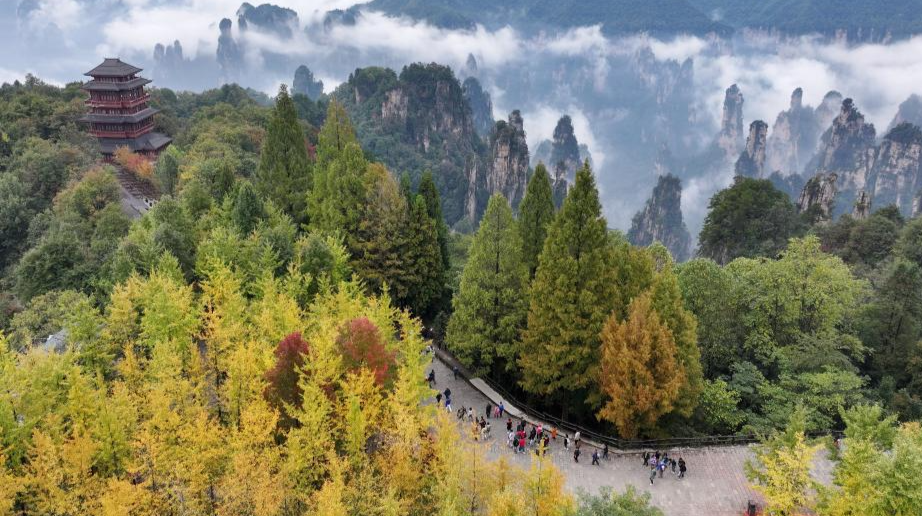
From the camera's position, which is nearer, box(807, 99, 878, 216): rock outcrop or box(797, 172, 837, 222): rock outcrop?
box(797, 172, 837, 222): rock outcrop

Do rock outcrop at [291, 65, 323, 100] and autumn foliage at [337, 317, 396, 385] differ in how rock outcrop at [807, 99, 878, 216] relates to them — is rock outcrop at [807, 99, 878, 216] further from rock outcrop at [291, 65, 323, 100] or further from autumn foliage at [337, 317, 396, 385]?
autumn foliage at [337, 317, 396, 385]

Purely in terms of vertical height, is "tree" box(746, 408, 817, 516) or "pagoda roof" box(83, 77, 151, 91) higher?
"pagoda roof" box(83, 77, 151, 91)

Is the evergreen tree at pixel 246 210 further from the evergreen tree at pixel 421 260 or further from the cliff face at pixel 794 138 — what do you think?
the cliff face at pixel 794 138

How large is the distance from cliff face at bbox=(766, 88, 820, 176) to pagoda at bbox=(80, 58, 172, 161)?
170 metres

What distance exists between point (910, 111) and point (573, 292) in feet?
687

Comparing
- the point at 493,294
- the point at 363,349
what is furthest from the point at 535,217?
the point at 363,349

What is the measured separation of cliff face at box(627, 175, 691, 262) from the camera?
136 metres

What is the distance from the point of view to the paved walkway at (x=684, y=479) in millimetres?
24984

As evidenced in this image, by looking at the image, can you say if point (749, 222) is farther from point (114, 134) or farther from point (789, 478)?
point (114, 134)

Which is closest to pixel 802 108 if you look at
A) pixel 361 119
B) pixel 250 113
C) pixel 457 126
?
pixel 457 126

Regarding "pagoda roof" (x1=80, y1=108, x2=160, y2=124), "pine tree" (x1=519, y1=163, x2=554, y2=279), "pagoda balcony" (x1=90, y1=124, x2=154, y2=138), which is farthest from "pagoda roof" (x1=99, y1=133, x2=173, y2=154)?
"pine tree" (x1=519, y1=163, x2=554, y2=279)

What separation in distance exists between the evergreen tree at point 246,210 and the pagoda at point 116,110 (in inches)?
1410

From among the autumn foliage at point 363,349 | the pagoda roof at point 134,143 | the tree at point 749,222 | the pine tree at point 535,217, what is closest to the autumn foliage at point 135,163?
the pagoda roof at point 134,143

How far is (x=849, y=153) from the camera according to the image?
147m
